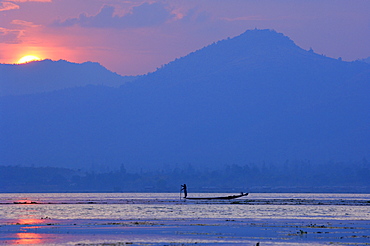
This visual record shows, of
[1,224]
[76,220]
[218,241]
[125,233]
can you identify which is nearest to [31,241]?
[125,233]

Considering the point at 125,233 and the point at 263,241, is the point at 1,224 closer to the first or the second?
the point at 125,233

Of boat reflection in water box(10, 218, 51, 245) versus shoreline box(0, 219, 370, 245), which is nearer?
boat reflection in water box(10, 218, 51, 245)

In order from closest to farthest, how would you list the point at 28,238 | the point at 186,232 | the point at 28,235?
the point at 28,238, the point at 28,235, the point at 186,232

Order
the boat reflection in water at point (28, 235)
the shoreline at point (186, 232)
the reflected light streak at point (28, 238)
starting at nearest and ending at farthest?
1. the reflected light streak at point (28, 238)
2. the boat reflection in water at point (28, 235)
3. the shoreline at point (186, 232)

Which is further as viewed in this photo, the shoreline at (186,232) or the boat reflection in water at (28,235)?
the shoreline at (186,232)

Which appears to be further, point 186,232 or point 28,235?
point 186,232

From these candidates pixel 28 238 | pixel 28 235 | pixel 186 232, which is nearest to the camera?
pixel 28 238

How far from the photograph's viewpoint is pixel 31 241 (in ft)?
209

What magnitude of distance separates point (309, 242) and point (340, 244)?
275 centimetres

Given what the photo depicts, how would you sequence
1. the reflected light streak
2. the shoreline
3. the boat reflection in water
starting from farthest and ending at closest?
the shoreline → the boat reflection in water → the reflected light streak

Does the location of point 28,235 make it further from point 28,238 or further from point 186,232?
point 186,232

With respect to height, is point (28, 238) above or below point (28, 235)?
below

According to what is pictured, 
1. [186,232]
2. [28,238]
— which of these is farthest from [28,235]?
[186,232]

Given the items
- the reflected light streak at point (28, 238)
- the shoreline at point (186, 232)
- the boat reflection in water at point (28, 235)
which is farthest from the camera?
the shoreline at point (186, 232)
